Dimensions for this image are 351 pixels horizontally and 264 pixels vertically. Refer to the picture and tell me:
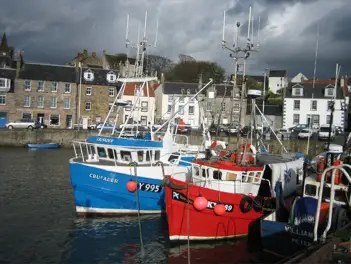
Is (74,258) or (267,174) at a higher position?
(267,174)

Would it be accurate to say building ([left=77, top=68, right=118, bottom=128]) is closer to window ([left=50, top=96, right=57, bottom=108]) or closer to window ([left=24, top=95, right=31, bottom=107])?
window ([left=50, top=96, right=57, bottom=108])

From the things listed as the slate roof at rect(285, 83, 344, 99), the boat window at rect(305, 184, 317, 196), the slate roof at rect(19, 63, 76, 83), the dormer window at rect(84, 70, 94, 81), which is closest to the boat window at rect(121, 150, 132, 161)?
the boat window at rect(305, 184, 317, 196)

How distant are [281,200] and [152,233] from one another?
5856mm

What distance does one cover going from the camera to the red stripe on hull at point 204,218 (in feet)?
50.9

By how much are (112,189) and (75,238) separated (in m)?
3.54

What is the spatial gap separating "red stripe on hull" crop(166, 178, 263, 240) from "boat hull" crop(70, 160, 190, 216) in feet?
12.1

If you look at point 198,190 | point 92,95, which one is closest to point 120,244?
point 198,190

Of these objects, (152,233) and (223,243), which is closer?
(223,243)

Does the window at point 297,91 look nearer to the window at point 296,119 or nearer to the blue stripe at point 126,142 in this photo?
the window at point 296,119

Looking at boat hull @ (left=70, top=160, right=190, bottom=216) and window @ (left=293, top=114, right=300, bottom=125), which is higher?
window @ (left=293, top=114, right=300, bottom=125)

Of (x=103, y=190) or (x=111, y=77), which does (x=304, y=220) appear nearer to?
(x=103, y=190)

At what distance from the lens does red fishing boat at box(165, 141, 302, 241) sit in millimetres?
15430

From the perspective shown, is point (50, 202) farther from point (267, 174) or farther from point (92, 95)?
point (92, 95)

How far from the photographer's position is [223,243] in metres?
16.3
